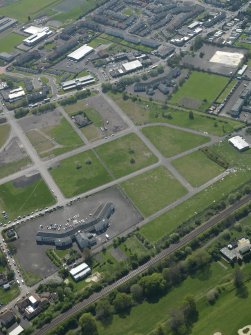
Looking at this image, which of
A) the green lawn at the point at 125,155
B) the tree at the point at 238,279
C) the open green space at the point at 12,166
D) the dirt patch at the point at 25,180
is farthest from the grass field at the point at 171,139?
the tree at the point at 238,279

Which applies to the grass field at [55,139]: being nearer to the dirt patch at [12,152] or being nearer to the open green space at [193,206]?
the dirt patch at [12,152]

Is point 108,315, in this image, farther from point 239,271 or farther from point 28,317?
point 239,271

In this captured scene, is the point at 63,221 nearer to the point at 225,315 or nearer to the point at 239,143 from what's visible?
the point at 225,315

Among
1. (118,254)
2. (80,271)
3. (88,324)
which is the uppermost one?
(88,324)

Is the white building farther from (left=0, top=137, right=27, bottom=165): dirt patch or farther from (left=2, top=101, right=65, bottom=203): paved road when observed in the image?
(left=0, top=137, right=27, bottom=165): dirt patch

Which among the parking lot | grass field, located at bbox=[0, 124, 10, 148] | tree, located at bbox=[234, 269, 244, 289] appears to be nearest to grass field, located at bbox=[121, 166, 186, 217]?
the parking lot

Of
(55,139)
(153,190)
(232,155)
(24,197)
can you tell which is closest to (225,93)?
(232,155)
